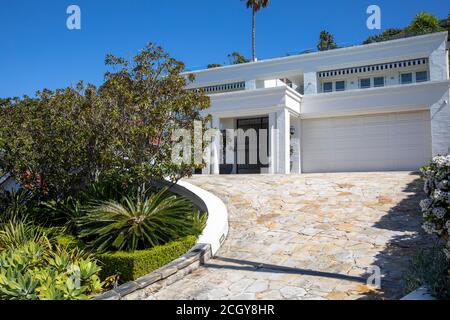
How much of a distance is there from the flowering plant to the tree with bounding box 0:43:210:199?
5.39 metres

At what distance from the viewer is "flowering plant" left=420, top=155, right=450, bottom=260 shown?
505 centimetres

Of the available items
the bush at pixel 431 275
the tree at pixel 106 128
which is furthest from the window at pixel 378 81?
the bush at pixel 431 275

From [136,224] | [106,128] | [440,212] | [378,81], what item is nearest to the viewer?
[440,212]

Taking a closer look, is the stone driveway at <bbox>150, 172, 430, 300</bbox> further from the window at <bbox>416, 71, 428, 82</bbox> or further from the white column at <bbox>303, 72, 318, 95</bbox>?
the white column at <bbox>303, 72, 318, 95</bbox>

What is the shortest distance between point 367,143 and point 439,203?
15.1 metres

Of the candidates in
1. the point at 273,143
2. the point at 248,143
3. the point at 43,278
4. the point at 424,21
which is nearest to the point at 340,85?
the point at 248,143

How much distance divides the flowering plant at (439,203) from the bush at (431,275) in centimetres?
31

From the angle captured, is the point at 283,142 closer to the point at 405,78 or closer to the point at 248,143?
the point at 248,143

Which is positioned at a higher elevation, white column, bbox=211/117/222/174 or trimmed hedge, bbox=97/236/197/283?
white column, bbox=211/117/222/174

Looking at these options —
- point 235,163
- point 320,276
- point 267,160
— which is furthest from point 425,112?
point 320,276

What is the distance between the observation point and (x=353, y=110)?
19.5 meters

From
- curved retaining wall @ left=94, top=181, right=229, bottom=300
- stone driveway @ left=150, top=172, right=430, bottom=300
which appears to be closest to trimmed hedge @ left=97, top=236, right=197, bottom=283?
curved retaining wall @ left=94, top=181, right=229, bottom=300

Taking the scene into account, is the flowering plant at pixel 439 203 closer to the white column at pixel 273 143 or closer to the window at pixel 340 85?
the white column at pixel 273 143
